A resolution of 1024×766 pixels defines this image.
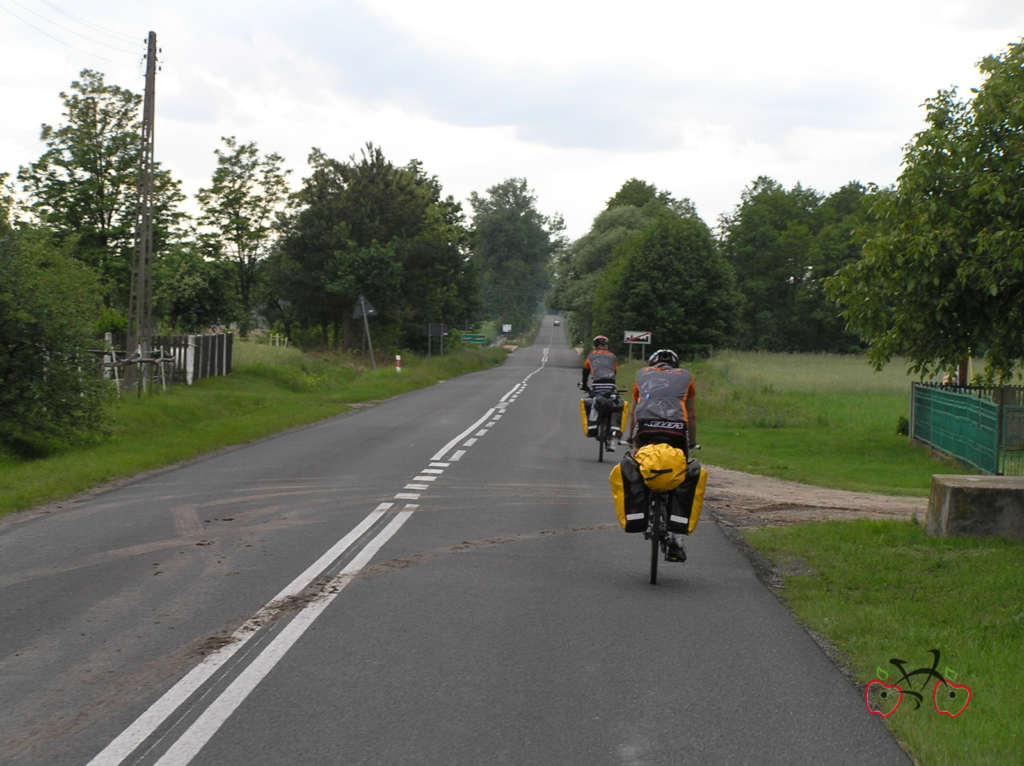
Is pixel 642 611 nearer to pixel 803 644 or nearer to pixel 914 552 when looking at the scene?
pixel 803 644

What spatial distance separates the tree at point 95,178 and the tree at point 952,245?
3895cm

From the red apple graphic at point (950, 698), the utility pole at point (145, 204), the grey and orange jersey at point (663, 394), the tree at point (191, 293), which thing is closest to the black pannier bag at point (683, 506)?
the grey and orange jersey at point (663, 394)

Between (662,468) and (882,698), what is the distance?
2795 millimetres

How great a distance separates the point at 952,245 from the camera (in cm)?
1725

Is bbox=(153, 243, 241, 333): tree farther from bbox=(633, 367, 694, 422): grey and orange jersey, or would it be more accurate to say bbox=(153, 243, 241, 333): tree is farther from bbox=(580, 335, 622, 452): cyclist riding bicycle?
bbox=(633, 367, 694, 422): grey and orange jersey

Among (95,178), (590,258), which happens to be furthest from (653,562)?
(590,258)

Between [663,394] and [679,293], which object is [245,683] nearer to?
[663,394]

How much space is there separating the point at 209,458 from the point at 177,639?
10969 millimetres

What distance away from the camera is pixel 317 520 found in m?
10.4

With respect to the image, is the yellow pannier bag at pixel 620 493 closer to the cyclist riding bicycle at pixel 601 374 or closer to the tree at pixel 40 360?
the cyclist riding bicycle at pixel 601 374

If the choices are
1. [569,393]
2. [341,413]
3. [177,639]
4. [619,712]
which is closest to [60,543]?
[177,639]

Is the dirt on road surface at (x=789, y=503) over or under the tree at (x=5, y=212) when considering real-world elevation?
under

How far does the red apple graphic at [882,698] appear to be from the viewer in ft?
16.3

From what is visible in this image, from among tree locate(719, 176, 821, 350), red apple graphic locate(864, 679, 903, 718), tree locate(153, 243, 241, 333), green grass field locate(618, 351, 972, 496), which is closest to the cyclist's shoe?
red apple graphic locate(864, 679, 903, 718)
